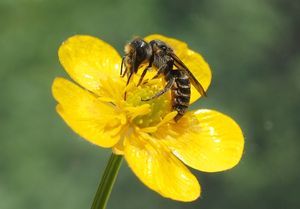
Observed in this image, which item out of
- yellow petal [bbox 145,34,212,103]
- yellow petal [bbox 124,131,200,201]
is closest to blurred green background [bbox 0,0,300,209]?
yellow petal [bbox 145,34,212,103]

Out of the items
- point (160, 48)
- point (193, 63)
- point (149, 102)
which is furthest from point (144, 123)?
point (193, 63)

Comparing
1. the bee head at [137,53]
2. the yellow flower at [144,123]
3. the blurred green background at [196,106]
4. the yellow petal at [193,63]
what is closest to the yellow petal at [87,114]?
the yellow flower at [144,123]

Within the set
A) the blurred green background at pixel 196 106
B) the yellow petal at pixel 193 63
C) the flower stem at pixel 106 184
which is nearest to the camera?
the flower stem at pixel 106 184

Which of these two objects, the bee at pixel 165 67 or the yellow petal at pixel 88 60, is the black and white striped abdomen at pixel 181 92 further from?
the yellow petal at pixel 88 60

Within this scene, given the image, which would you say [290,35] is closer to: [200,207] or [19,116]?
[200,207]

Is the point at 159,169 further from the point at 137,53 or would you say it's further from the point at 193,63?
the point at 193,63

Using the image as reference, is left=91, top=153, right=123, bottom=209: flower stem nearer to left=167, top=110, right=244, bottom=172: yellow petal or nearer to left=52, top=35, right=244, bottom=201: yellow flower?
left=52, top=35, right=244, bottom=201: yellow flower
